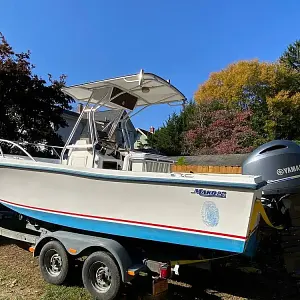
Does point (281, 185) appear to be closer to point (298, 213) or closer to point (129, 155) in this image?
point (298, 213)

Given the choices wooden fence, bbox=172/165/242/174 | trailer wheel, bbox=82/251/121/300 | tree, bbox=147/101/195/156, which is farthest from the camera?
tree, bbox=147/101/195/156

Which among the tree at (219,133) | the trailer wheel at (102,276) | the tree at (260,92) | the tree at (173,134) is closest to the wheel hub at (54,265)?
the trailer wheel at (102,276)

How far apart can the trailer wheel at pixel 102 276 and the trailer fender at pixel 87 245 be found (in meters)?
0.09

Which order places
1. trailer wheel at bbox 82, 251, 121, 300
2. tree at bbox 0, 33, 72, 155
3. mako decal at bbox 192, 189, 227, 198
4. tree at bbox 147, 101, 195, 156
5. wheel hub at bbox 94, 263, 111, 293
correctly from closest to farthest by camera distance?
mako decal at bbox 192, 189, 227, 198 → trailer wheel at bbox 82, 251, 121, 300 → wheel hub at bbox 94, 263, 111, 293 → tree at bbox 0, 33, 72, 155 → tree at bbox 147, 101, 195, 156

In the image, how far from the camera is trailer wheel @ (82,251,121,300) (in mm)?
3795

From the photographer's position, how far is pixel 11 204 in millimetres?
5227

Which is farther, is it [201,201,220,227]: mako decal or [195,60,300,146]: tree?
[195,60,300,146]: tree

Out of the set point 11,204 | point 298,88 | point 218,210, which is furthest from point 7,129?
point 298,88

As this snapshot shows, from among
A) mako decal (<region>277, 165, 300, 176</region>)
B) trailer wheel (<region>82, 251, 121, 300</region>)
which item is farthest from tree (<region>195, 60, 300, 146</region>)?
trailer wheel (<region>82, 251, 121, 300</region>)

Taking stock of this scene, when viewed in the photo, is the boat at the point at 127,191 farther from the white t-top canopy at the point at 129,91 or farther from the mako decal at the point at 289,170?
the mako decal at the point at 289,170

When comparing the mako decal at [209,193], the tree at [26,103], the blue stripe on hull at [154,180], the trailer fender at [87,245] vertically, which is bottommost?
the trailer fender at [87,245]

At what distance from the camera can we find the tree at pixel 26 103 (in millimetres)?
11047

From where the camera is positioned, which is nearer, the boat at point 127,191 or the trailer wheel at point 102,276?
the boat at point 127,191

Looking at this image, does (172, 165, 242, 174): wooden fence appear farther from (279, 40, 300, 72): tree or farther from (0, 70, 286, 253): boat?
(279, 40, 300, 72): tree
